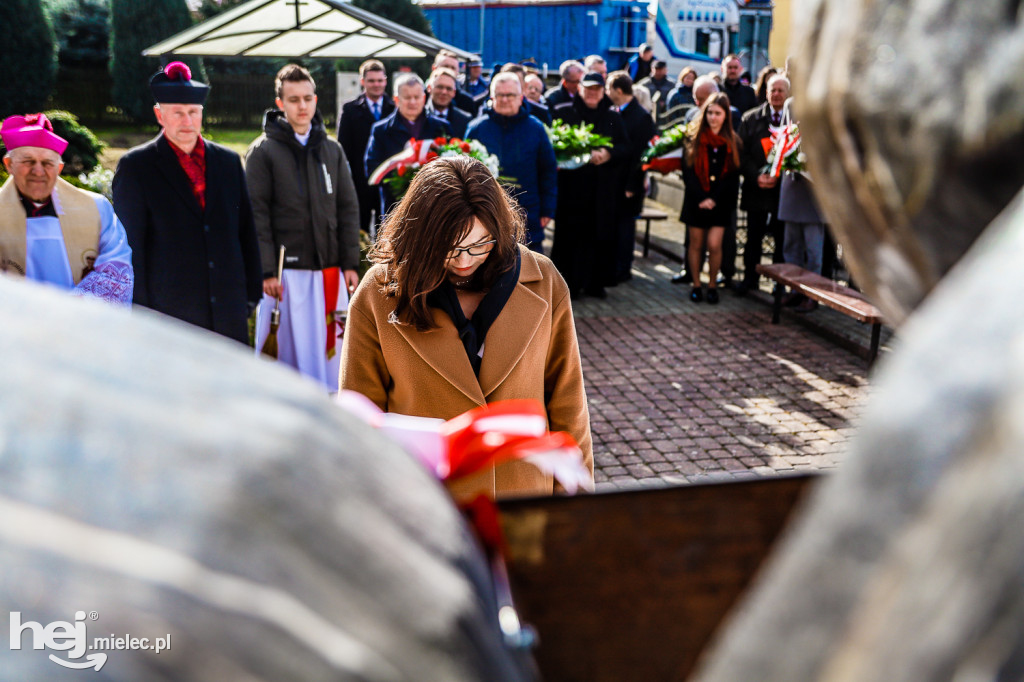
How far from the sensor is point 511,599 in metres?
0.73

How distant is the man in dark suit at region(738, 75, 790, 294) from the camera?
945 cm

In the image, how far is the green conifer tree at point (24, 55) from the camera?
2152 centimetres

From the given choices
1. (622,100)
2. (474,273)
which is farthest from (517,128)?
(474,273)

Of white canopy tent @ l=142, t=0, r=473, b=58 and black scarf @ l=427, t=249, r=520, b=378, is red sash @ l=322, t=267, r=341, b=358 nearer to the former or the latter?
black scarf @ l=427, t=249, r=520, b=378

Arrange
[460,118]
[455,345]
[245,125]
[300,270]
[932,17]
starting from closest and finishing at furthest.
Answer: [932,17] → [455,345] → [300,270] → [460,118] → [245,125]

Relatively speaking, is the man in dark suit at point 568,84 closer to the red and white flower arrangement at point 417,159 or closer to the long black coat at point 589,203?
the long black coat at point 589,203

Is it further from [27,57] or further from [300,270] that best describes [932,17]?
[27,57]

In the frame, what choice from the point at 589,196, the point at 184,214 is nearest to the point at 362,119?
the point at 589,196

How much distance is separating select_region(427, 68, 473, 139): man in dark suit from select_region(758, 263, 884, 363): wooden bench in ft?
11.2

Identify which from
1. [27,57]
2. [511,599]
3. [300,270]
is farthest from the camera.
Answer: [27,57]

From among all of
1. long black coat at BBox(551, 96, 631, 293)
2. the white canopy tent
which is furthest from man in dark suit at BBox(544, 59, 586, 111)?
the white canopy tent

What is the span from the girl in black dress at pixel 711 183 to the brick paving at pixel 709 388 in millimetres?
552

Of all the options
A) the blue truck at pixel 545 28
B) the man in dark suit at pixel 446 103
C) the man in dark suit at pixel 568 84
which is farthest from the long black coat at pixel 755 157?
the blue truck at pixel 545 28

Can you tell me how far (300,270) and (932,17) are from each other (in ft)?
20.4
